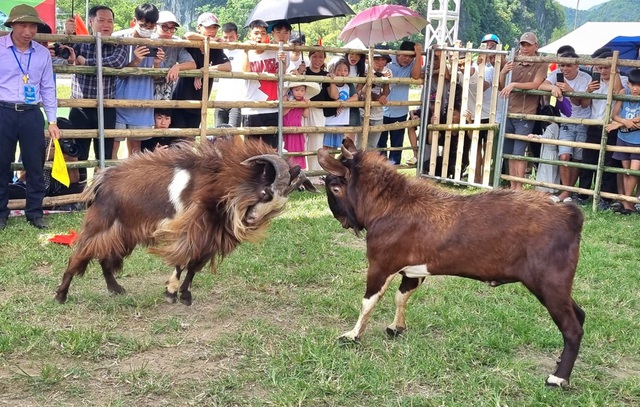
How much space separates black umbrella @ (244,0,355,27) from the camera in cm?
1016

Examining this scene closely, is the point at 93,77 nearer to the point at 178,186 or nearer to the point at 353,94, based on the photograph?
the point at 178,186

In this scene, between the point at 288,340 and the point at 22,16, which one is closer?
the point at 288,340

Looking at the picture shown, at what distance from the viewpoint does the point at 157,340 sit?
506cm

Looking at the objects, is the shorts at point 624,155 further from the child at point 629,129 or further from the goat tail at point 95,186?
the goat tail at point 95,186

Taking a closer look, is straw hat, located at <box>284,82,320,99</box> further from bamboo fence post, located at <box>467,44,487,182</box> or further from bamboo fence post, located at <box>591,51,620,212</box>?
bamboo fence post, located at <box>591,51,620,212</box>

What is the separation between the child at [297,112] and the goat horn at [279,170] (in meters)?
5.05

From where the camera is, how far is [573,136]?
10.2 metres

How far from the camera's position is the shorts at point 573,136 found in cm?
1012

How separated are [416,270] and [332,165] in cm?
94

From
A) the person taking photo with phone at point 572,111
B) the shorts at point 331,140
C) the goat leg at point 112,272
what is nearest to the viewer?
the goat leg at point 112,272

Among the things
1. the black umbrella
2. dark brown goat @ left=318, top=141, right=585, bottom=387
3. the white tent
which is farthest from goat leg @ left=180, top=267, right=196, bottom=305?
the white tent

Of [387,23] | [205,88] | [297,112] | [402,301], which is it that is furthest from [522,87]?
[402,301]

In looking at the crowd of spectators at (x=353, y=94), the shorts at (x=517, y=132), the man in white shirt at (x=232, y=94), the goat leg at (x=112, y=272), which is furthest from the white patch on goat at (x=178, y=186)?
the shorts at (x=517, y=132)

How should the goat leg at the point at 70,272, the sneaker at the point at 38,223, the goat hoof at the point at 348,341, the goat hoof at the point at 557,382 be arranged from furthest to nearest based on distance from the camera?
the sneaker at the point at 38,223
the goat leg at the point at 70,272
the goat hoof at the point at 348,341
the goat hoof at the point at 557,382
